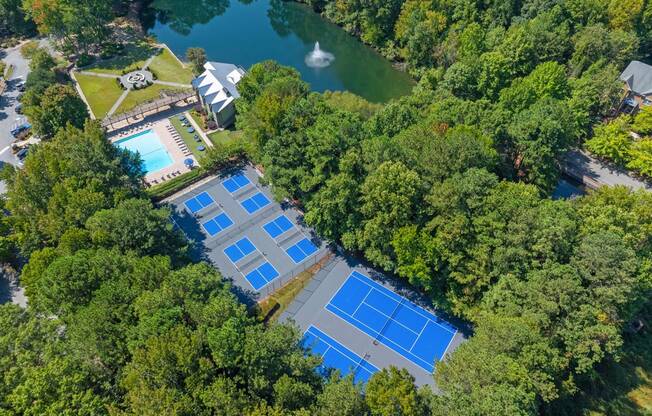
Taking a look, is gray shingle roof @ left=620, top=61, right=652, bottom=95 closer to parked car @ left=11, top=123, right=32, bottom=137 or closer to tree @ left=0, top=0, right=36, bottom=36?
parked car @ left=11, top=123, right=32, bottom=137

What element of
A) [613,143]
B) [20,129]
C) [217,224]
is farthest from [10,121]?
[613,143]

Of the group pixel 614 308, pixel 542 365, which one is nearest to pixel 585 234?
pixel 614 308

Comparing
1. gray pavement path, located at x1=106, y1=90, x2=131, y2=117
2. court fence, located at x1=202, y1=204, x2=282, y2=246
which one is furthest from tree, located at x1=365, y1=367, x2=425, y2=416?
gray pavement path, located at x1=106, y1=90, x2=131, y2=117

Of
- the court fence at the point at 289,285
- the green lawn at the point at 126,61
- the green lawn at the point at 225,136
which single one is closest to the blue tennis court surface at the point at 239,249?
the court fence at the point at 289,285

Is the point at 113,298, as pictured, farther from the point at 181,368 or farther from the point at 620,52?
the point at 620,52

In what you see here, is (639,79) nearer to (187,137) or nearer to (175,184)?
(187,137)

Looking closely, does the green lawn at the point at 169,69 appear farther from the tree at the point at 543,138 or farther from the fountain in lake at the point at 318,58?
the tree at the point at 543,138
